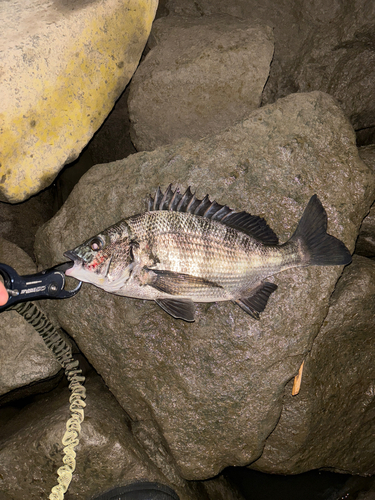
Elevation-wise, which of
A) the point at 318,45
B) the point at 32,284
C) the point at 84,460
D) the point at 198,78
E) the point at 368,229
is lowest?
the point at 84,460

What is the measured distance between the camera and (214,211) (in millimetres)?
3506

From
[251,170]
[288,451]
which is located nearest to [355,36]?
[251,170]

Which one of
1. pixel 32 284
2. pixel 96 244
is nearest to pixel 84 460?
pixel 32 284

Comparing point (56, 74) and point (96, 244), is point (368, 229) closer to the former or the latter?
point (96, 244)

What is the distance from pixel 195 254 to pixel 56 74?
2.28 meters

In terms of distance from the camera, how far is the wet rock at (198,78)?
419cm

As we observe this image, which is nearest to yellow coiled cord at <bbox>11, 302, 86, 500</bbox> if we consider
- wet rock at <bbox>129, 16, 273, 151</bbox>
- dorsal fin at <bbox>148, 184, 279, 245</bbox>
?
dorsal fin at <bbox>148, 184, 279, 245</bbox>

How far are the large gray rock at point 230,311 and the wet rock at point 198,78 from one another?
1.66 feet

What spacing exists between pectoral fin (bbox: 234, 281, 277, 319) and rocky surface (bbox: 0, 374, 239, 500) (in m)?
1.75

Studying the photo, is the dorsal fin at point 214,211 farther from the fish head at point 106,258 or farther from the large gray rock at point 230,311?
the fish head at point 106,258

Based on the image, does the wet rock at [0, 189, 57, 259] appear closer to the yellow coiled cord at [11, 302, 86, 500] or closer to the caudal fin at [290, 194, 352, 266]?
the yellow coiled cord at [11, 302, 86, 500]

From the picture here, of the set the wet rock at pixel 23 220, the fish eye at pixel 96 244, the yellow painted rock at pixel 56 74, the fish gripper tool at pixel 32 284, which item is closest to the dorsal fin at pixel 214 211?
the fish eye at pixel 96 244

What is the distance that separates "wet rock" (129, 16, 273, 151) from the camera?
4188 millimetres

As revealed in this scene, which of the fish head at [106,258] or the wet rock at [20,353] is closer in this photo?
the fish head at [106,258]
